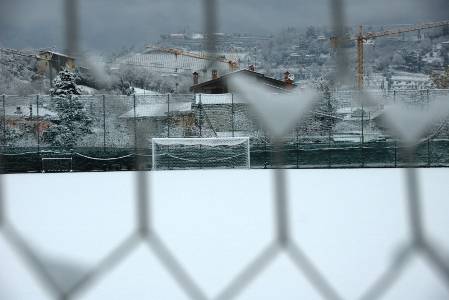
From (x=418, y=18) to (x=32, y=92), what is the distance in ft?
28.4

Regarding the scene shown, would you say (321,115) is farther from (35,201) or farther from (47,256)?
(47,256)

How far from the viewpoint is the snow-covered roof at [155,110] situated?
9562 mm

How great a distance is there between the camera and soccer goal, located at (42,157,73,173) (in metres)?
8.55

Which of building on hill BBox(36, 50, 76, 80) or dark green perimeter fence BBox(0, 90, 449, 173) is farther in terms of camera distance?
dark green perimeter fence BBox(0, 90, 449, 173)

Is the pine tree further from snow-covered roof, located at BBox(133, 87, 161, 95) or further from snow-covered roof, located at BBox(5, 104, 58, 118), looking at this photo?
snow-covered roof, located at BBox(133, 87, 161, 95)

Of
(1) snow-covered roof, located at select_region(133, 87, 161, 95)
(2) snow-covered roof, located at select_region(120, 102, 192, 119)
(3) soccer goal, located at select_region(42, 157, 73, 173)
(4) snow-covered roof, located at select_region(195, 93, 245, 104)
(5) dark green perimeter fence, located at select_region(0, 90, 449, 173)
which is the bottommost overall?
(3) soccer goal, located at select_region(42, 157, 73, 173)

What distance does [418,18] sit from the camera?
1.60 meters

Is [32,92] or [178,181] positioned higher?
[32,92]

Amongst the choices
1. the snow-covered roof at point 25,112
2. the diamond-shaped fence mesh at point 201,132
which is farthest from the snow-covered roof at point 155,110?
the snow-covered roof at point 25,112

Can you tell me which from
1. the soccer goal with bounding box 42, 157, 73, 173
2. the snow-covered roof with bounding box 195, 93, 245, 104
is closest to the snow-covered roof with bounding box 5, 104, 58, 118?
the soccer goal with bounding box 42, 157, 73, 173

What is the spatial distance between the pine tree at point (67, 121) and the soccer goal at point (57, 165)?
0.70 metres

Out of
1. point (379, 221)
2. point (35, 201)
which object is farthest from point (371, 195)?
point (35, 201)

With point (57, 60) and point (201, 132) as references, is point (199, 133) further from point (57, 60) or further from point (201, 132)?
point (57, 60)

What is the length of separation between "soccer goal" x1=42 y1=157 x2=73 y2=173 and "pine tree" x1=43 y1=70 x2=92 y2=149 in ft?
2.30
